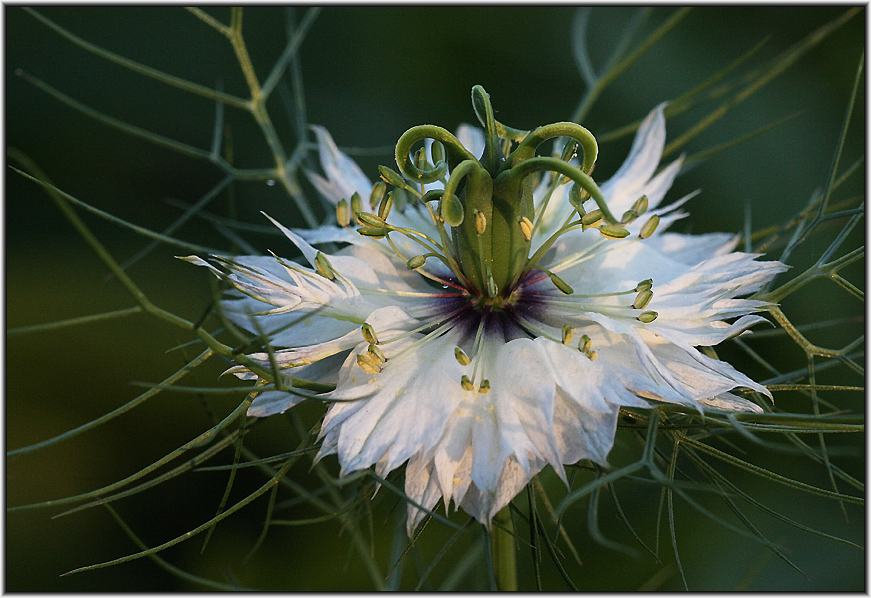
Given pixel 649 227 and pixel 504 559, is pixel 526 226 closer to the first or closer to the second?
pixel 649 227

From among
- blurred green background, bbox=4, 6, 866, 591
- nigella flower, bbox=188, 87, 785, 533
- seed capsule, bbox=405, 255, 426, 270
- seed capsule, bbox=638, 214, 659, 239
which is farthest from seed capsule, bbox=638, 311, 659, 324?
blurred green background, bbox=4, 6, 866, 591

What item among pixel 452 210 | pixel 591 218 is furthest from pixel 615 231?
pixel 452 210

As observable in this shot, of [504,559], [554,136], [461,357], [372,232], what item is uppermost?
[554,136]

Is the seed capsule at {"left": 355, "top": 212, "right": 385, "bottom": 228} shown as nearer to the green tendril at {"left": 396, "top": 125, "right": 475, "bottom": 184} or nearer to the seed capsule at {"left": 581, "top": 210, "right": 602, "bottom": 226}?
the green tendril at {"left": 396, "top": 125, "right": 475, "bottom": 184}

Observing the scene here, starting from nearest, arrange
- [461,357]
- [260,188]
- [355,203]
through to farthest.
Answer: [461,357] < [355,203] < [260,188]

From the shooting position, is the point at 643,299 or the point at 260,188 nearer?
the point at 643,299

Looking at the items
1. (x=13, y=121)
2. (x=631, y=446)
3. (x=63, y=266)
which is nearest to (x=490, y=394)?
(x=631, y=446)

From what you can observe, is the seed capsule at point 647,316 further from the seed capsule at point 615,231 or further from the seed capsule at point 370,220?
the seed capsule at point 370,220
